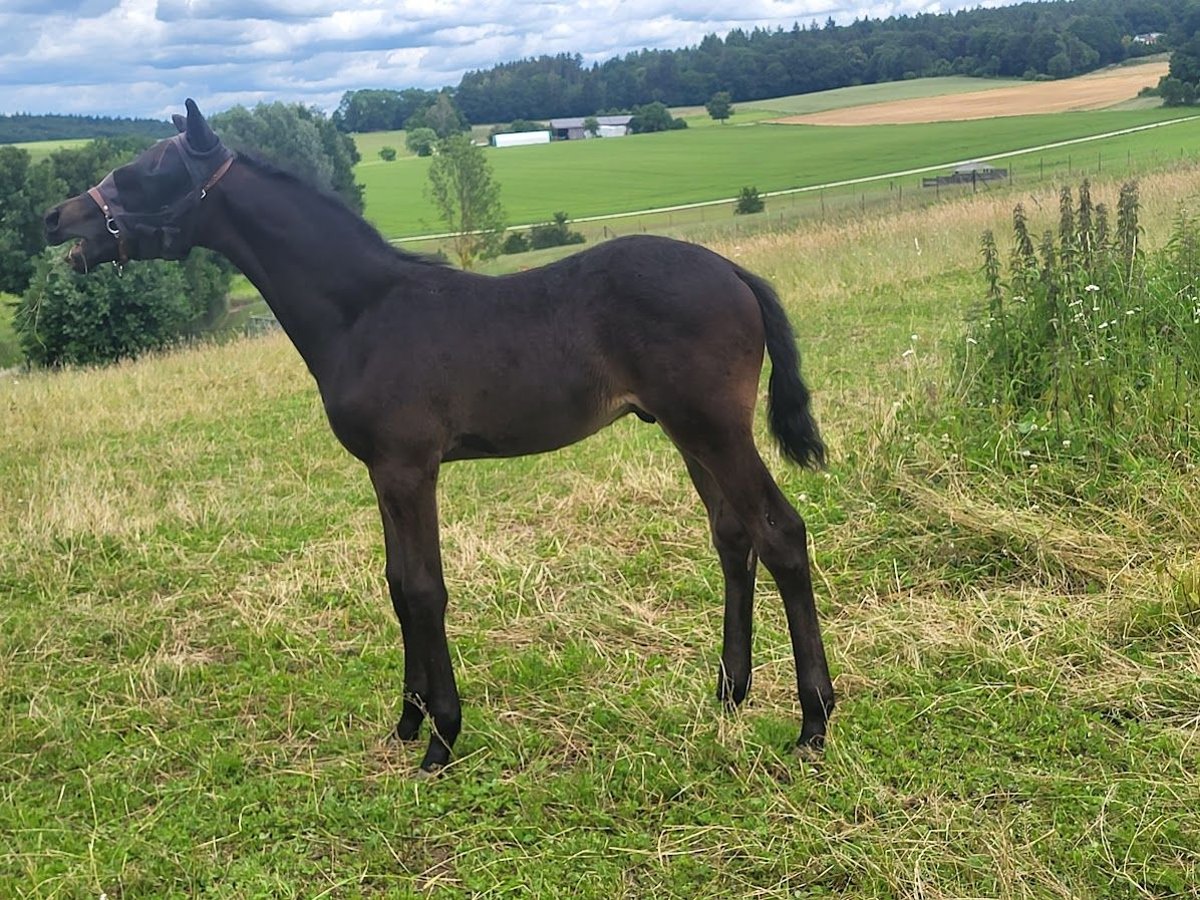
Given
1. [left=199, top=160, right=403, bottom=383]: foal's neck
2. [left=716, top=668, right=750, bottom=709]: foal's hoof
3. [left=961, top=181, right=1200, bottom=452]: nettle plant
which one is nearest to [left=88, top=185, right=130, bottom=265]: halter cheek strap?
[left=199, top=160, right=403, bottom=383]: foal's neck

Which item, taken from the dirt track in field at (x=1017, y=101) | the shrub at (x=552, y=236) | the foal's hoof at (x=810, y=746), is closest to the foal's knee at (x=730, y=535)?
the foal's hoof at (x=810, y=746)

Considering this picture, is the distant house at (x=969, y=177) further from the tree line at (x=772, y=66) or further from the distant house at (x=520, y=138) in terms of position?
the distant house at (x=520, y=138)

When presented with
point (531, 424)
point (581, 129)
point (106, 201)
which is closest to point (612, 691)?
point (531, 424)

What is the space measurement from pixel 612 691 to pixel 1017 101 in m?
60.5

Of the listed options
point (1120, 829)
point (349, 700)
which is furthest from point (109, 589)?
point (1120, 829)

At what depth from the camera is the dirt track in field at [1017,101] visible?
170 feet

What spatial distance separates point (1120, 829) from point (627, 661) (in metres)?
2.01

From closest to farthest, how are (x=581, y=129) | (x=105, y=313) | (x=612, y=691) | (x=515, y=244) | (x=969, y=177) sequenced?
1. (x=612, y=691)
2. (x=105, y=313)
3. (x=969, y=177)
4. (x=515, y=244)
5. (x=581, y=129)

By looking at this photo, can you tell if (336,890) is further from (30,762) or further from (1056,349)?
(1056,349)

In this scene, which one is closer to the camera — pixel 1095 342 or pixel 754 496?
pixel 754 496

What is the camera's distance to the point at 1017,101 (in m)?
55.1

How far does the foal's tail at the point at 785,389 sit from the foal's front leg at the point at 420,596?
1.36 meters

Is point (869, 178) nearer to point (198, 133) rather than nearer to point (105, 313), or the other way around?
point (105, 313)

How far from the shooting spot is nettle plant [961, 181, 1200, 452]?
17.1 ft
